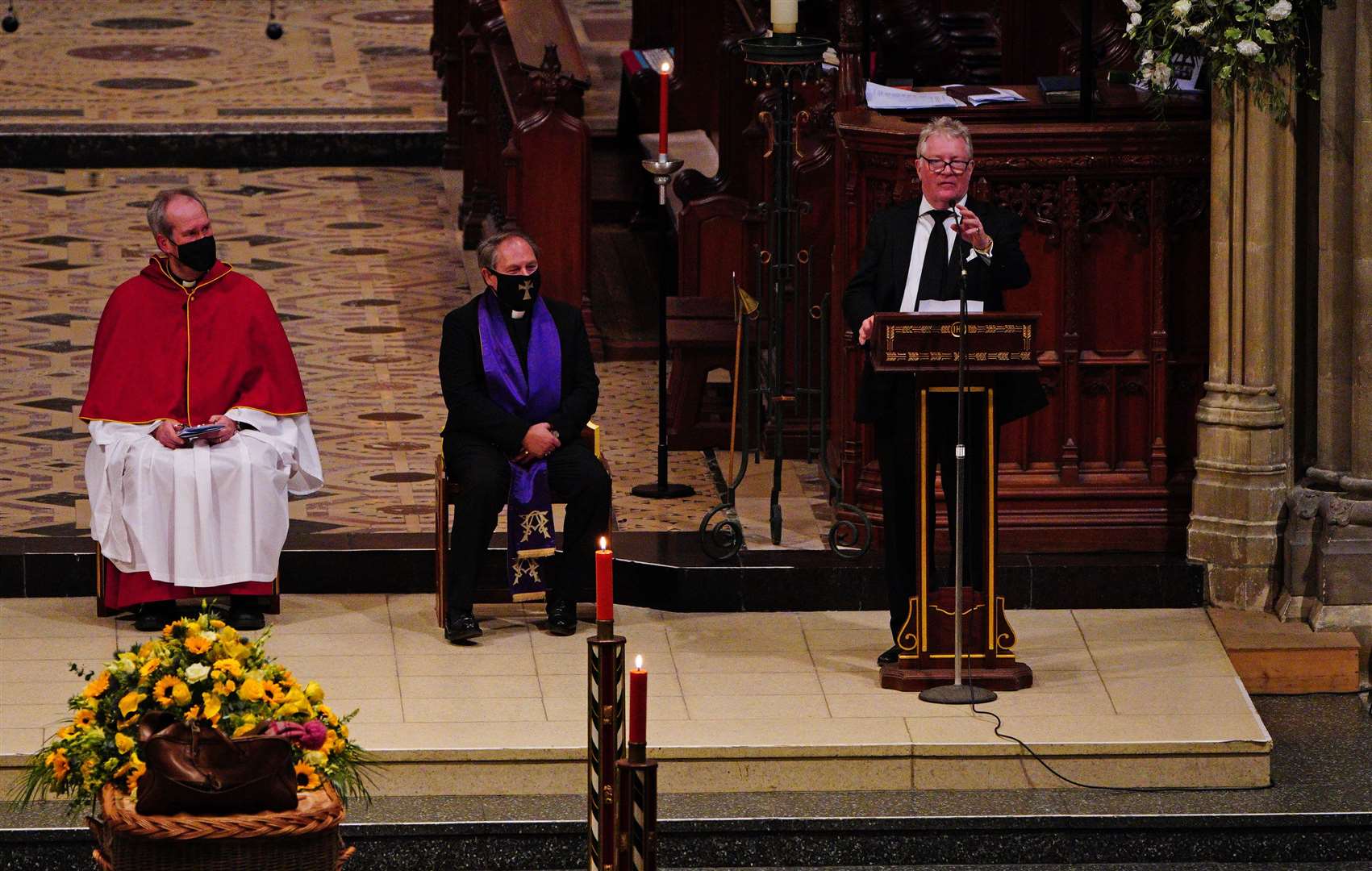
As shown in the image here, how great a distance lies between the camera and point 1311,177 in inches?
320

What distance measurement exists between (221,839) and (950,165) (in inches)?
120

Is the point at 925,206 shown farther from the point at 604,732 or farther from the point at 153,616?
the point at 604,732

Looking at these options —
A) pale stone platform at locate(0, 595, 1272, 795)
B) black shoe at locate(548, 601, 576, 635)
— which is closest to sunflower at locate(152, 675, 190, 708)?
pale stone platform at locate(0, 595, 1272, 795)

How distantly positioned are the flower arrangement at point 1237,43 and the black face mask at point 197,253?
2.83 m

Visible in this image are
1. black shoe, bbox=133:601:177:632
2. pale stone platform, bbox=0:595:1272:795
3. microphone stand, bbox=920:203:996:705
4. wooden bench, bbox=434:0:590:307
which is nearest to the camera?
pale stone platform, bbox=0:595:1272:795

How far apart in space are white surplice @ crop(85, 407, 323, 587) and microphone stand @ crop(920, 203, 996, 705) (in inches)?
79.2

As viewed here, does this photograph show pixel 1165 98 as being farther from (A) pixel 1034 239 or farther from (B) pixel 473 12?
(B) pixel 473 12

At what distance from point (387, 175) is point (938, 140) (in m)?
8.72

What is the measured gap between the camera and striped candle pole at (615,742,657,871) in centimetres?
439

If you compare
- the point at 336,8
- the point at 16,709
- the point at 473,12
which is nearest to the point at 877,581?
the point at 16,709

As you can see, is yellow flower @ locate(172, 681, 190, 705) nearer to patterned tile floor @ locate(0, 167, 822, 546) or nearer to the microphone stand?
the microphone stand

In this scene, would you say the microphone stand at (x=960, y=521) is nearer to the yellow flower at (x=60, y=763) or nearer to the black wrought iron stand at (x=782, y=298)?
the black wrought iron stand at (x=782, y=298)

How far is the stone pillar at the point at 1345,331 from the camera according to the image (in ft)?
25.9

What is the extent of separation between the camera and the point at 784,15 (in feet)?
26.6
